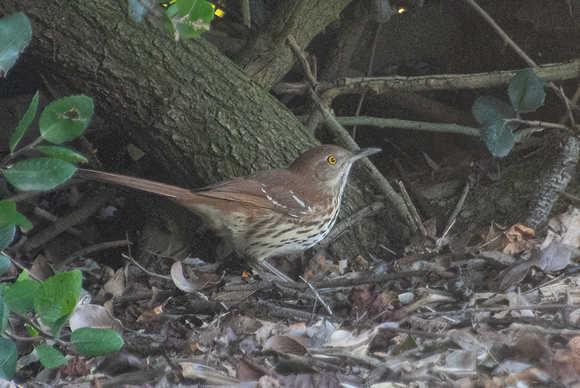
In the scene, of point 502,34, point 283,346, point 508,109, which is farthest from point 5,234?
point 502,34

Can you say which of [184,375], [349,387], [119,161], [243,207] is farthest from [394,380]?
[119,161]

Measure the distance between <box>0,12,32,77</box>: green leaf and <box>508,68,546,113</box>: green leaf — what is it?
8.10 ft

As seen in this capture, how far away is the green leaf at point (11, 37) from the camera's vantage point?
1716mm

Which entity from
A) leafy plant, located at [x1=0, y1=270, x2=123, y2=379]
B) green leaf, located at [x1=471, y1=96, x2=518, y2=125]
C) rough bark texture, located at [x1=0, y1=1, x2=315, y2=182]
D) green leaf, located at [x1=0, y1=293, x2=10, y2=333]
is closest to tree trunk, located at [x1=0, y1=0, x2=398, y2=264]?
rough bark texture, located at [x1=0, y1=1, x2=315, y2=182]

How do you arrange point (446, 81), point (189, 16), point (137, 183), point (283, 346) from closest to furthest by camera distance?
point (189, 16), point (283, 346), point (137, 183), point (446, 81)

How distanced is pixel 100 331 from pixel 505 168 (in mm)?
2742

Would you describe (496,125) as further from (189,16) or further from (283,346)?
(189,16)

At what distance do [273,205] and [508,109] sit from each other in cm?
144

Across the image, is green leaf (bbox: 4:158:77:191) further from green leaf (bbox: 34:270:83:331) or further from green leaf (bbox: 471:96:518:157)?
green leaf (bbox: 471:96:518:157)

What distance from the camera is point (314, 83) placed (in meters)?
3.63

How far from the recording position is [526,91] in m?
3.01

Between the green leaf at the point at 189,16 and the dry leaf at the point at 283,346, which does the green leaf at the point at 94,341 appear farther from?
the green leaf at the point at 189,16

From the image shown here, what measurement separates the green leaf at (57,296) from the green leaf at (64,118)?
444 mm

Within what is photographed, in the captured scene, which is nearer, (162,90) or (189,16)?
(189,16)
